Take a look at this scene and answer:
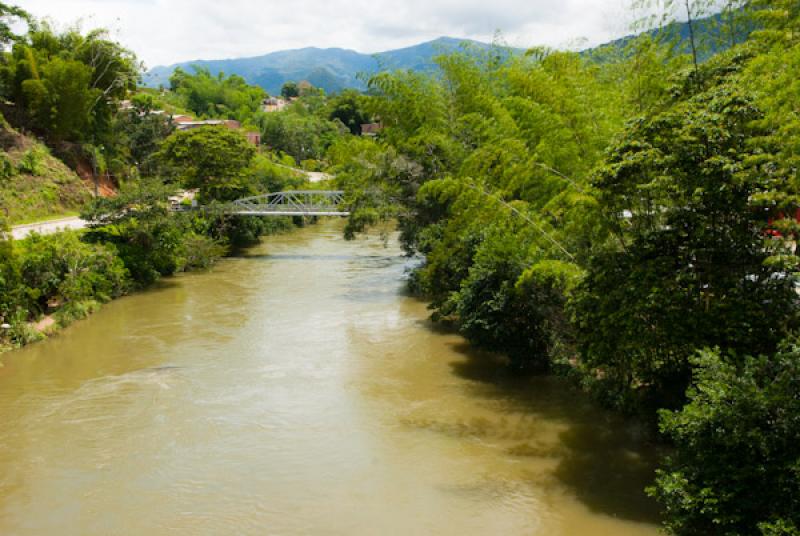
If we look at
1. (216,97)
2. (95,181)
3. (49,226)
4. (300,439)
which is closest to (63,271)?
(49,226)

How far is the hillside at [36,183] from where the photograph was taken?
27.3 meters

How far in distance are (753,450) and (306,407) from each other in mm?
7936

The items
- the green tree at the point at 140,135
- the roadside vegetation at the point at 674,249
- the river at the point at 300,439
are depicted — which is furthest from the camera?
the green tree at the point at 140,135

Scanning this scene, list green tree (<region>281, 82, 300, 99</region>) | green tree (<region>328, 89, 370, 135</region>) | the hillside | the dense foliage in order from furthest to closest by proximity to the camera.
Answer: green tree (<region>281, 82, 300, 99</region>), the dense foliage, green tree (<region>328, 89, 370, 135</region>), the hillside

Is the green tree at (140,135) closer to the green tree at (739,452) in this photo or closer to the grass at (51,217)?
the grass at (51,217)

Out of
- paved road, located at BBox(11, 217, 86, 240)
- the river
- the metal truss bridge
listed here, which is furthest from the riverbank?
the metal truss bridge

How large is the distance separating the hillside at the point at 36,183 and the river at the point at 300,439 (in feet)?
38.5

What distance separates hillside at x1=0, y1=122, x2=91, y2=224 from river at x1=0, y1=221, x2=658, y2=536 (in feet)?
38.5

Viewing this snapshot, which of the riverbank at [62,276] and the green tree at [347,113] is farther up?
the green tree at [347,113]

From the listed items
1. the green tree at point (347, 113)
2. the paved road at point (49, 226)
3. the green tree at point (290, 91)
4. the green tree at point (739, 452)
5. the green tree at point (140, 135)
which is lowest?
the green tree at point (739, 452)

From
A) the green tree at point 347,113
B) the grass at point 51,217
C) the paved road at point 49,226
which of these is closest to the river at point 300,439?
the paved road at point 49,226

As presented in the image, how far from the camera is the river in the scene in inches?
343

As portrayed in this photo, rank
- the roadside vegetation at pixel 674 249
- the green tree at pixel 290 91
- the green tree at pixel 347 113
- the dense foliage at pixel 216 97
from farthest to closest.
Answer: the green tree at pixel 290 91
the dense foliage at pixel 216 97
the green tree at pixel 347 113
the roadside vegetation at pixel 674 249

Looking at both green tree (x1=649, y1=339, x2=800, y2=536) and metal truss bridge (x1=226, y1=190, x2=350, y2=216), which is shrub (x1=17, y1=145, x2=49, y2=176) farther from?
green tree (x1=649, y1=339, x2=800, y2=536)
